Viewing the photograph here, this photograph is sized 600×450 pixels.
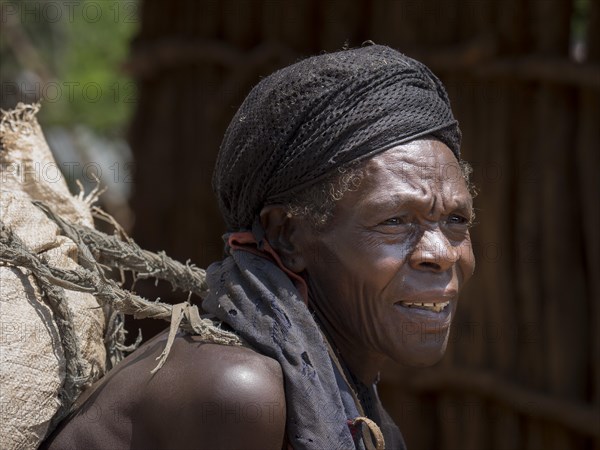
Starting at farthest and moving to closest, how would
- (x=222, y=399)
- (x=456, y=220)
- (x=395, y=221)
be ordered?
(x=456, y=220)
(x=395, y=221)
(x=222, y=399)

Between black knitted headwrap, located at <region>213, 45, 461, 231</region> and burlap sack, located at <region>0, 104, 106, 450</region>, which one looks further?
black knitted headwrap, located at <region>213, 45, 461, 231</region>

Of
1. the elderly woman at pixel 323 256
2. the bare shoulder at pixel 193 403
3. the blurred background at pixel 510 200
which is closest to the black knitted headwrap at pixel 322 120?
the elderly woman at pixel 323 256

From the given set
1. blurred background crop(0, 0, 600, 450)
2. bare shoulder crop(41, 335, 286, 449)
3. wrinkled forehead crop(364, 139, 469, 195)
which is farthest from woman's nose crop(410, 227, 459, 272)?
blurred background crop(0, 0, 600, 450)

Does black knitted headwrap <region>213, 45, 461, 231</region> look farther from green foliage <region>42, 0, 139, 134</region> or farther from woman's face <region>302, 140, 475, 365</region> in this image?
green foliage <region>42, 0, 139, 134</region>

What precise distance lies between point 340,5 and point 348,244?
390 centimetres

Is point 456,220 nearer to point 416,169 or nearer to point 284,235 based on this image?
point 416,169

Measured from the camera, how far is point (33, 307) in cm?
230

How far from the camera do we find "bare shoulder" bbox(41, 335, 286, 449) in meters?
2.11

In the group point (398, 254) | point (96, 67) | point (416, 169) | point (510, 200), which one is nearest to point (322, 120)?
point (416, 169)

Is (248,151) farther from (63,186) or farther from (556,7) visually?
(556,7)

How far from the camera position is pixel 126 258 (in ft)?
9.02

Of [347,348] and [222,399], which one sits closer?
[222,399]

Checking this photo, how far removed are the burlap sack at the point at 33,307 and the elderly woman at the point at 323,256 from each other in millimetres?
108

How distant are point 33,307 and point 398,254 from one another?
0.82 meters
